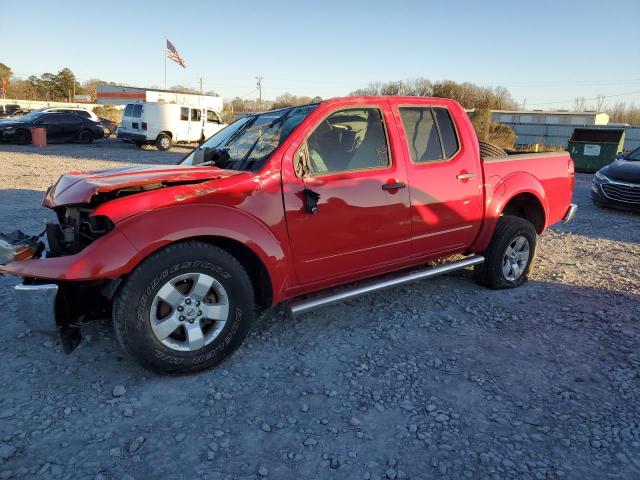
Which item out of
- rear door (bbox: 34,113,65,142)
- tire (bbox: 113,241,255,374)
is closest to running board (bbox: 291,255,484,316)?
tire (bbox: 113,241,255,374)

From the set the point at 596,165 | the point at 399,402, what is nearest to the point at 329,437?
the point at 399,402

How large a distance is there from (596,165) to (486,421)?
1762 centimetres

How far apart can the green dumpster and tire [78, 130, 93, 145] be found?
21490 mm

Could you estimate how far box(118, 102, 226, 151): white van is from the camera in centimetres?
2000

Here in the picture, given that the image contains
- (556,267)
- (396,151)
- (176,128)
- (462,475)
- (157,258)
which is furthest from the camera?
(176,128)

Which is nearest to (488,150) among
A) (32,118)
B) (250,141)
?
(250,141)

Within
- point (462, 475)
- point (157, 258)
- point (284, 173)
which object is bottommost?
→ point (462, 475)

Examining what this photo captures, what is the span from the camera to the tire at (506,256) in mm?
4609

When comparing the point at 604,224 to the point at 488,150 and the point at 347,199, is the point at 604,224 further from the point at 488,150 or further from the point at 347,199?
the point at 347,199

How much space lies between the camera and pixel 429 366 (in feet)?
10.9

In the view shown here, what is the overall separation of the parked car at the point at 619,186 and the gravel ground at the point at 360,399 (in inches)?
228

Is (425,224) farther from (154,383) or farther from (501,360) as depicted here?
(154,383)

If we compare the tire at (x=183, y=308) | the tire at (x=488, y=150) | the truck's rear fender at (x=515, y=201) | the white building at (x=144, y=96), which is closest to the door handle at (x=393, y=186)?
the truck's rear fender at (x=515, y=201)

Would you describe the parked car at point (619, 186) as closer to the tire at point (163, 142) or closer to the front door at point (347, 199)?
the front door at point (347, 199)
